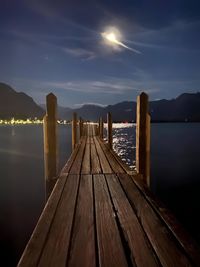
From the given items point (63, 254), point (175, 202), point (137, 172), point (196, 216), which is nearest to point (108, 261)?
point (63, 254)

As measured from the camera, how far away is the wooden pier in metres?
2.44

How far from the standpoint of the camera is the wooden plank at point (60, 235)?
2424 millimetres

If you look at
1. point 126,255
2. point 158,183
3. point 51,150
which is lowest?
point 158,183

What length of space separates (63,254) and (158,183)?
20613mm

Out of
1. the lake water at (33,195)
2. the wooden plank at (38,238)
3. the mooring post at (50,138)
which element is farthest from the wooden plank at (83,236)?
the lake water at (33,195)

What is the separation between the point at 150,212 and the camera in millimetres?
3586

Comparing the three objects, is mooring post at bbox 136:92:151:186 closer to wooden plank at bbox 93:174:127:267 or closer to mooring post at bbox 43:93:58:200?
→ wooden plank at bbox 93:174:127:267

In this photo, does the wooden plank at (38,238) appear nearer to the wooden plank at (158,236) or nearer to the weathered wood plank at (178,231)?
the wooden plank at (158,236)

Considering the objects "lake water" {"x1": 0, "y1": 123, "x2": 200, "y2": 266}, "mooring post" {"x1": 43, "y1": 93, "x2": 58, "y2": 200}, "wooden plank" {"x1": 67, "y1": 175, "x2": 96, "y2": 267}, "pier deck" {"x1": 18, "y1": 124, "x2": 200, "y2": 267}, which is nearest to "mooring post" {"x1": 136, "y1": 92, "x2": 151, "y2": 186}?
"pier deck" {"x1": 18, "y1": 124, "x2": 200, "y2": 267}

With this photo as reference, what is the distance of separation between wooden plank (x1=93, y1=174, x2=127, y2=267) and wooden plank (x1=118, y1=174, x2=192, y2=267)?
39 centimetres

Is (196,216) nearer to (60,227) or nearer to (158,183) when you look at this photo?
(158,183)

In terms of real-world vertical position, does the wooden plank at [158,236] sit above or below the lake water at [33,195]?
above

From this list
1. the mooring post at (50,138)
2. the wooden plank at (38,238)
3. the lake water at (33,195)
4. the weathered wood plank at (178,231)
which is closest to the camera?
the wooden plank at (38,238)

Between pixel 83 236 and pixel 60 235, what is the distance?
0.92 ft
